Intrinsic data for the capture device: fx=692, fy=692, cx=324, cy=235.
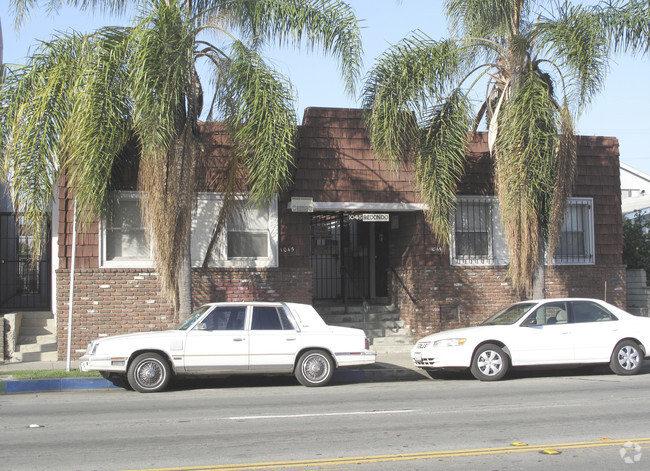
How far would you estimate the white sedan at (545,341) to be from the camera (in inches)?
485

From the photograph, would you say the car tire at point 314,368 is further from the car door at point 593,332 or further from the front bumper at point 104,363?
the car door at point 593,332

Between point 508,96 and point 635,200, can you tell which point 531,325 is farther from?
point 635,200

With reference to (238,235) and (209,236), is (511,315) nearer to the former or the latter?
(238,235)

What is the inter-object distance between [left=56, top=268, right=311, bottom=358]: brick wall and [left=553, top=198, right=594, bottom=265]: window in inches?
319

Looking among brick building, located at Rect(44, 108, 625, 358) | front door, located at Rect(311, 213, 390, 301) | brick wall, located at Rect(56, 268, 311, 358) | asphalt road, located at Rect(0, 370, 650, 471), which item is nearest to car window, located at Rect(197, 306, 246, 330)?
asphalt road, located at Rect(0, 370, 650, 471)

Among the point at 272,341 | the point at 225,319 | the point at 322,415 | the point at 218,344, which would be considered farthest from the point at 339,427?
the point at 225,319

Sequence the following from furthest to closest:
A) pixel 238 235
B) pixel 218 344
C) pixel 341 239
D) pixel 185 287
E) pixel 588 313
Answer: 1. pixel 341 239
2. pixel 238 235
3. pixel 185 287
4. pixel 588 313
5. pixel 218 344

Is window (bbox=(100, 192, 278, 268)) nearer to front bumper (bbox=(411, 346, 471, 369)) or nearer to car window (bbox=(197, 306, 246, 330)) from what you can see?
car window (bbox=(197, 306, 246, 330))

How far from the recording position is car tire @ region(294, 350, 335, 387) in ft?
38.8

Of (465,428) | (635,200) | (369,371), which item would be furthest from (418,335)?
(635,200)

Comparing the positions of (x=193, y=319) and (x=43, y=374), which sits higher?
(x=193, y=319)

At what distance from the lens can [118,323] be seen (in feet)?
49.8

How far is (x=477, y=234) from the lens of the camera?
17.5 meters

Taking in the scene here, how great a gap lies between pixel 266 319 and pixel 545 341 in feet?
16.4
